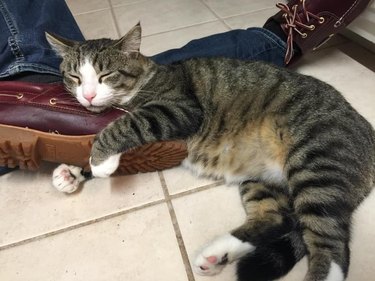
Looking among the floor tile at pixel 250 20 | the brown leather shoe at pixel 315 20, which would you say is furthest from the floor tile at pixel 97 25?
the brown leather shoe at pixel 315 20

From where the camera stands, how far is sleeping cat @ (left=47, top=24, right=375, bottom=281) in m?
0.74

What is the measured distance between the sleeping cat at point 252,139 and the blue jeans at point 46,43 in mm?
102

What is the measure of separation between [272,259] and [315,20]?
0.89 m

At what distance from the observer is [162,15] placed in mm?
1923

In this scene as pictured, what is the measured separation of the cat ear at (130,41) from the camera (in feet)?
3.06

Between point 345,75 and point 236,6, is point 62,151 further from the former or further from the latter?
point 236,6

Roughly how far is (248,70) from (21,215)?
750 mm

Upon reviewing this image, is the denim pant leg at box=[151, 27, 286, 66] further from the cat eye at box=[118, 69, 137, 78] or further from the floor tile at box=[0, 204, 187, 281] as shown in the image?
the floor tile at box=[0, 204, 187, 281]

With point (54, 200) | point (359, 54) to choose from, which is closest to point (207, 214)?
point (54, 200)

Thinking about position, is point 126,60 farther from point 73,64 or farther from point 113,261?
point 113,261

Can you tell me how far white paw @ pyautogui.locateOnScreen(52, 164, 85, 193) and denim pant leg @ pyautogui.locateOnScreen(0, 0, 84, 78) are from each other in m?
0.31

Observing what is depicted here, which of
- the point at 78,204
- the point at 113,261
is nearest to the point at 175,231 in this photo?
the point at 113,261

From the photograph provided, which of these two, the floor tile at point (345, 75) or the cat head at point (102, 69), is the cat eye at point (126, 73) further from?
the floor tile at point (345, 75)

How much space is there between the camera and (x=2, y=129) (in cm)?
84
